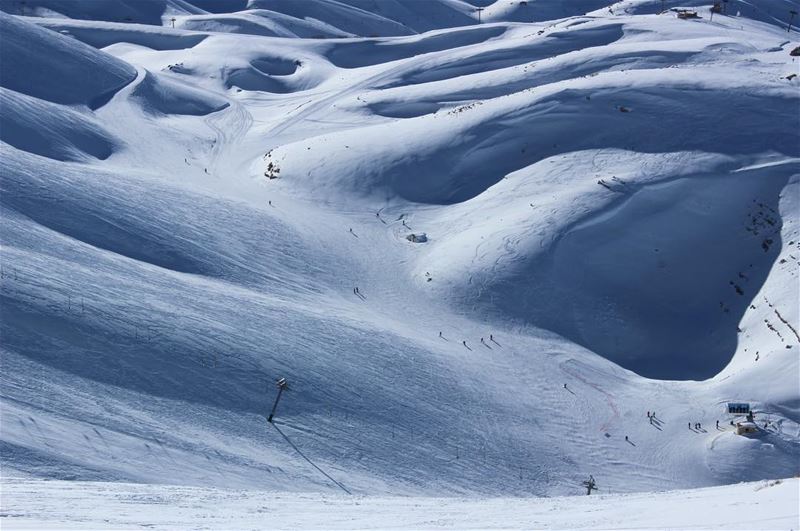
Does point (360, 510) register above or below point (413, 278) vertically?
above

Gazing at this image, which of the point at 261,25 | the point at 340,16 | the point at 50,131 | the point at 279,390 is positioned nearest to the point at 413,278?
the point at 279,390

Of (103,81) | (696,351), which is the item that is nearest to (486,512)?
(696,351)

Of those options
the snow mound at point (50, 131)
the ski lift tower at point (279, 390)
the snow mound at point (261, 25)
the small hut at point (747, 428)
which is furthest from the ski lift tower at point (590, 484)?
the snow mound at point (261, 25)

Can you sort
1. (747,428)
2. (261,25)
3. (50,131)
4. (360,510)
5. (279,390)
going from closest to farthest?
(360,510), (279,390), (747,428), (50,131), (261,25)

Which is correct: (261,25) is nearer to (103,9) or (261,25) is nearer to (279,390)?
(103,9)

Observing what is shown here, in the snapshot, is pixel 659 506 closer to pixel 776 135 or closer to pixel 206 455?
pixel 206 455

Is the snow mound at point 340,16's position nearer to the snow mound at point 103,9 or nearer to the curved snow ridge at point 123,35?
the snow mound at point 103,9
